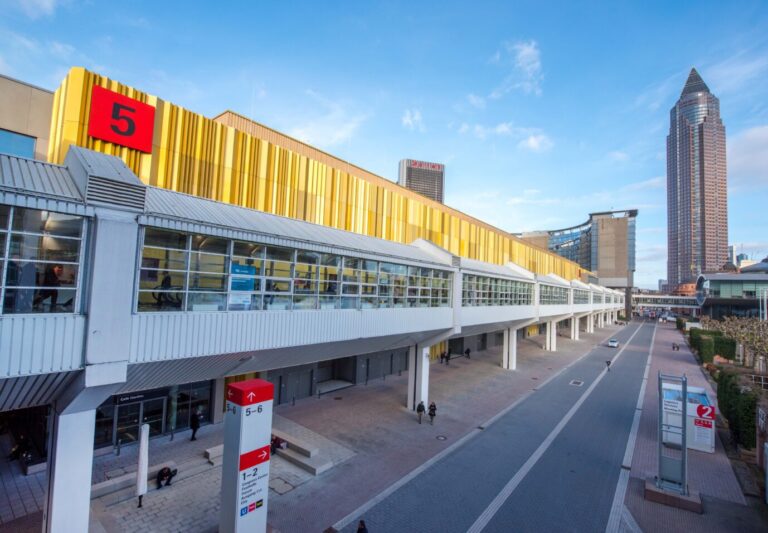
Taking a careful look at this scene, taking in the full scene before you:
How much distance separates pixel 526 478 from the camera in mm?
12820

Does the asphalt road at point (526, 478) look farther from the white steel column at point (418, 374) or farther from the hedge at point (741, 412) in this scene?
the hedge at point (741, 412)

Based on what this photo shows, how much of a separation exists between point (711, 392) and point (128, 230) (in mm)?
34733

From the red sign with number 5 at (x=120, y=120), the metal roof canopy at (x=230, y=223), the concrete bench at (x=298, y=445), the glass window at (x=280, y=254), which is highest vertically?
the red sign with number 5 at (x=120, y=120)

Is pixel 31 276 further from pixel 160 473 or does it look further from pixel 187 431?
pixel 187 431

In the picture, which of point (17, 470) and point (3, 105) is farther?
point (3, 105)

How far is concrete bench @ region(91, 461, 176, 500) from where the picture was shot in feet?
35.7

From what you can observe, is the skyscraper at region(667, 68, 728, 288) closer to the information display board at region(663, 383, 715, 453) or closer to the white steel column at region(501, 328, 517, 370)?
the white steel column at region(501, 328, 517, 370)

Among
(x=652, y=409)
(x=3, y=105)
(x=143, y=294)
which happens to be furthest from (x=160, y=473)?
(x=652, y=409)

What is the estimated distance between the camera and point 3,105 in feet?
43.5

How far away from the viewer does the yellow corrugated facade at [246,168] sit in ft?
43.1

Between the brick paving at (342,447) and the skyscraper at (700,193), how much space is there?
214625mm

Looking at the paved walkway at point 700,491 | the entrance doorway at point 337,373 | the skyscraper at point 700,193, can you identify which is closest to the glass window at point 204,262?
the paved walkway at point 700,491

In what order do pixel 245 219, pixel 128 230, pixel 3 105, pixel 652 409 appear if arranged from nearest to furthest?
pixel 128 230, pixel 245 219, pixel 3 105, pixel 652 409

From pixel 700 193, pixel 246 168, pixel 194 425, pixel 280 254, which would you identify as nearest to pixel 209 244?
pixel 280 254
